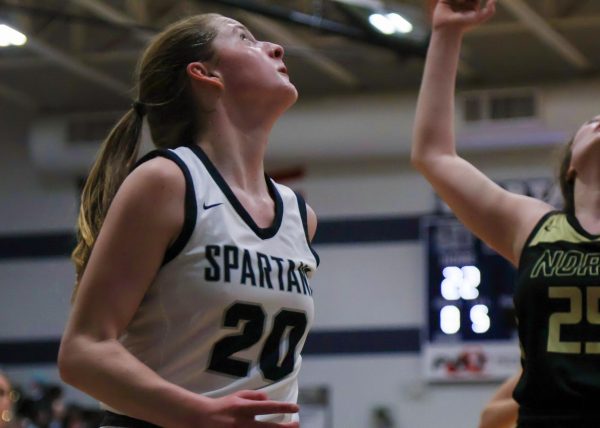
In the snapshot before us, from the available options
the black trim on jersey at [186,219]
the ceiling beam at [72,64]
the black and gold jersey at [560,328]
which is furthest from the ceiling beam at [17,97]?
the black trim on jersey at [186,219]

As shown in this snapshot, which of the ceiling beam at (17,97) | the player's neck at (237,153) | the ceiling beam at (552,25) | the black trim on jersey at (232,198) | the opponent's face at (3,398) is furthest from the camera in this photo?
the ceiling beam at (17,97)

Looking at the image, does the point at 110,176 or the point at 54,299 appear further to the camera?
the point at 54,299

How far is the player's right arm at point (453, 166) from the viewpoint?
2.92 m

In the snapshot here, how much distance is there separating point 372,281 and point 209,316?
33.0ft

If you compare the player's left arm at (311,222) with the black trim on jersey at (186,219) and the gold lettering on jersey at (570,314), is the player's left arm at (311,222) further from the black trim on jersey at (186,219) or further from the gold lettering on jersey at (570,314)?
the gold lettering on jersey at (570,314)

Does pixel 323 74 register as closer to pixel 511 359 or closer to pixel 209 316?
pixel 511 359

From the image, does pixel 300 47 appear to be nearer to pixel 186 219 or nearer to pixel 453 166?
pixel 453 166

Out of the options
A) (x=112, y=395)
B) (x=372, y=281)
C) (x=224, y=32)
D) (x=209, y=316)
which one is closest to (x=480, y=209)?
(x=224, y=32)

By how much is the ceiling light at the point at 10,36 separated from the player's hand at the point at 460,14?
741cm

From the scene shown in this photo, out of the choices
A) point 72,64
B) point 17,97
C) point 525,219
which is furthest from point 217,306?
point 17,97

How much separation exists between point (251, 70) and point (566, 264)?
3.05 feet

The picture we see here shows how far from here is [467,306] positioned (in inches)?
442

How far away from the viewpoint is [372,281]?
12141 millimetres

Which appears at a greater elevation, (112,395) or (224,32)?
(224,32)
